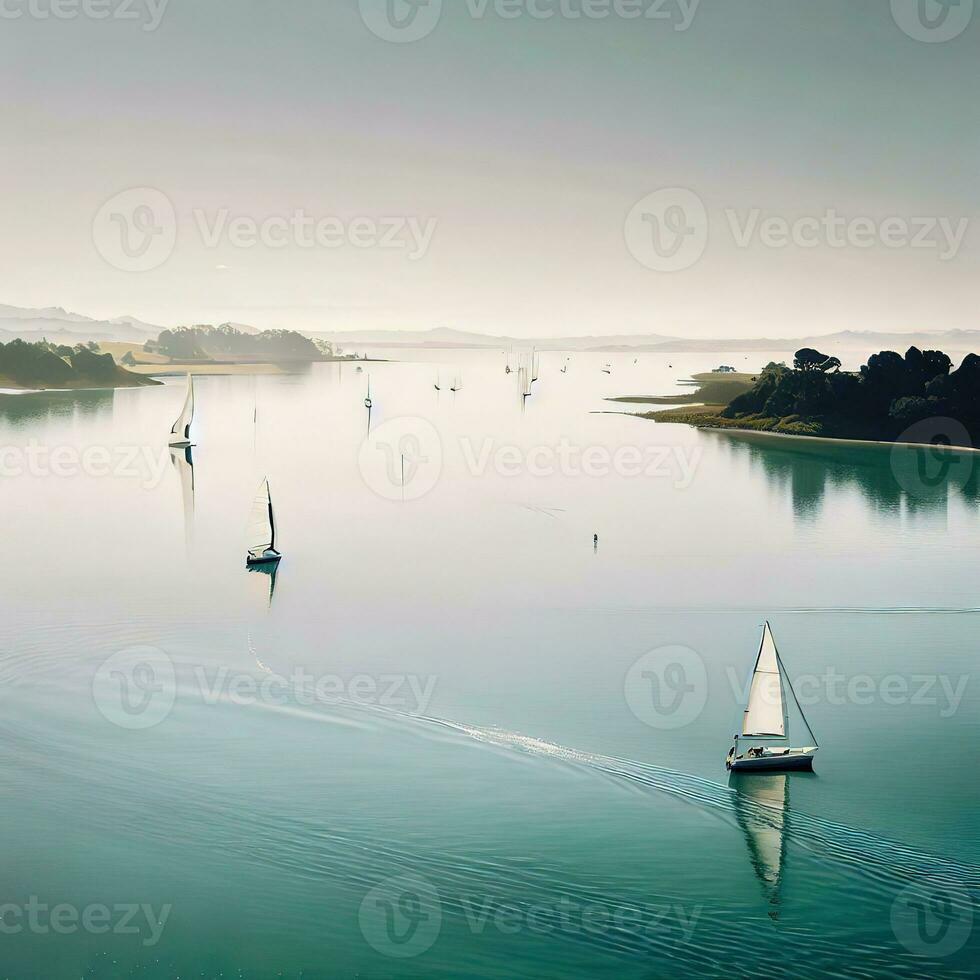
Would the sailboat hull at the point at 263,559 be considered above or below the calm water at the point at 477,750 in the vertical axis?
above

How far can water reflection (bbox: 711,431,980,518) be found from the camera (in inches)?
3228

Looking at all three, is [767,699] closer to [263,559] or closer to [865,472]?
[263,559]

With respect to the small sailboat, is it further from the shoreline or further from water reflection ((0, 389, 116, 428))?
water reflection ((0, 389, 116, 428))

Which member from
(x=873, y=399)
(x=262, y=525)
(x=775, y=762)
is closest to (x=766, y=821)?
(x=775, y=762)

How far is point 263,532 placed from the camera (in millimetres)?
54906

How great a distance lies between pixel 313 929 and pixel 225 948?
5.81 feet

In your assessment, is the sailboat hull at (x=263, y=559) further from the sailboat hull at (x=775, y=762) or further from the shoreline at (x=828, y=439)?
the shoreline at (x=828, y=439)

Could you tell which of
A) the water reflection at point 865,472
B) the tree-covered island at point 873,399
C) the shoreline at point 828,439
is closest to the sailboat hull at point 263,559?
the water reflection at point 865,472

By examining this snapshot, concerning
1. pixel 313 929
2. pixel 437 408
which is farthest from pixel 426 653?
pixel 437 408

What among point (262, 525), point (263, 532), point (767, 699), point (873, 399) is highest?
point (873, 399)

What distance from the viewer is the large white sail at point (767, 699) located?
97.8 feet

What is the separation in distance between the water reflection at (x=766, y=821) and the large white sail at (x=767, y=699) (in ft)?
4.86

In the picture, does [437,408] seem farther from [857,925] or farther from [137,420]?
[857,925]

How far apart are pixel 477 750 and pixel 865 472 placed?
250 ft
